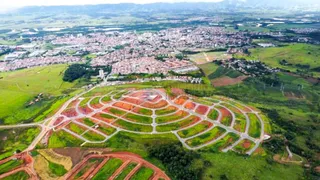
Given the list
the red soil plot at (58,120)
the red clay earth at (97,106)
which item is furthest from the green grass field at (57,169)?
the red clay earth at (97,106)

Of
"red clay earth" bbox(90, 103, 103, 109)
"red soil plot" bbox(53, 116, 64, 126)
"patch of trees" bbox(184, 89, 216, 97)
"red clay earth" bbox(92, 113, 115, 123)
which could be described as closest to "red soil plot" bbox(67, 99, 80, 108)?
"red clay earth" bbox(90, 103, 103, 109)

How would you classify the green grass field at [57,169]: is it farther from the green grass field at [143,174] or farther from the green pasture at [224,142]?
the green pasture at [224,142]

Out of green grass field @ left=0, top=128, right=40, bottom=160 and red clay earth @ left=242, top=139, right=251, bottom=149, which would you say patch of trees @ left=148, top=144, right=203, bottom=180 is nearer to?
red clay earth @ left=242, top=139, right=251, bottom=149

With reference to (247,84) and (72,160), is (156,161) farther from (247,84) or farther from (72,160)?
(247,84)

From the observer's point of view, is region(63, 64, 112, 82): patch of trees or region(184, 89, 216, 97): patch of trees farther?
region(63, 64, 112, 82): patch of trees

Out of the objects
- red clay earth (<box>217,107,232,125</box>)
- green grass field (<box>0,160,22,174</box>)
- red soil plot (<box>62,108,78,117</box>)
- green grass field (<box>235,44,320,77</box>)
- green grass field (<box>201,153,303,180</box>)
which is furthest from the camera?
green grass field (<box>235,44,320,77</box>)

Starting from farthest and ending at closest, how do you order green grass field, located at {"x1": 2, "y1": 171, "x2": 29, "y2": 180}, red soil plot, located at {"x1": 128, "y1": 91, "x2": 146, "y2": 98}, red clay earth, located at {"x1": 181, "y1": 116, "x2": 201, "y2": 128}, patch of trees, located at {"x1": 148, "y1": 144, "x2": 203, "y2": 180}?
red soil plot, located at {"x1": 128, "y1": 91, "x2": 146, "y2": 98}
red clay earth, located at {"x1": 181, "y1": 116, "x2": 201, "y2": 128}
green grass field, located at {"x1": 2, "y1": 171, "x2": 29, "y2": 180}
patch of trees, located at {"x1": 148, "y1": 144, "x2": 203, "y2": 180}
